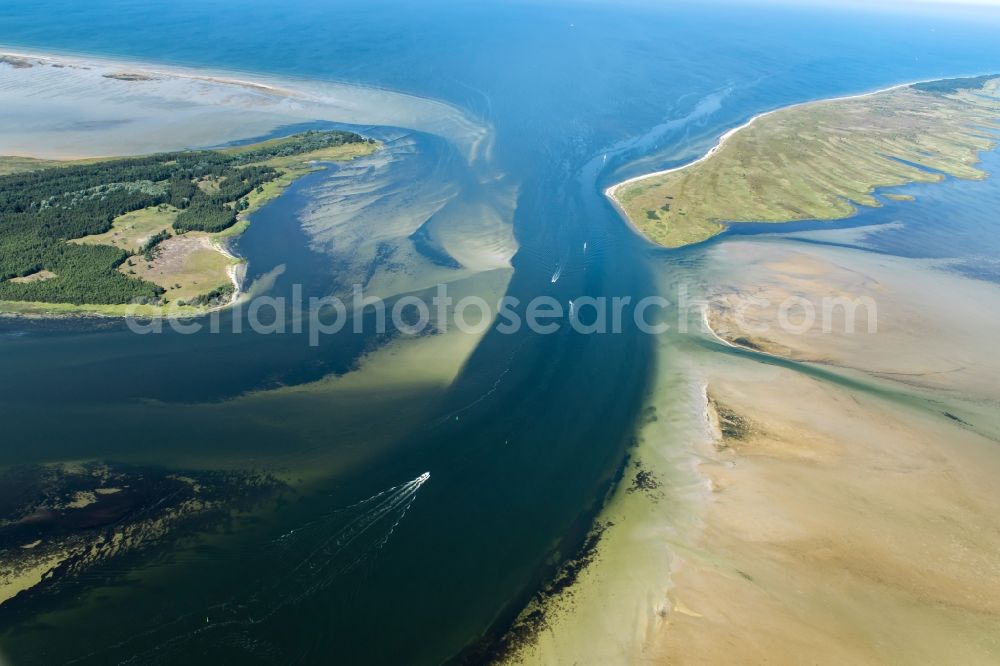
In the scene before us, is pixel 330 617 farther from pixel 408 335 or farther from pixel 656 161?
pixel 656 161

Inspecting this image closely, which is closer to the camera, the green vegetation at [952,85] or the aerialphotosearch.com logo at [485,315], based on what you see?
the aerialphotosearch.com logo at [485,315]

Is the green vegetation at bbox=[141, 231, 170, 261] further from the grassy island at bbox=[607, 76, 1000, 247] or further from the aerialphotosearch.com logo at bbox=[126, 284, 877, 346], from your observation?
the grassy island at bbox=[607, 76, 1000, 247]

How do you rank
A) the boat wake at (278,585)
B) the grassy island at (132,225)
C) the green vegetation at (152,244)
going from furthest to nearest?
the green vegetation at (152,244)
the grassy island at (132,225)
the boat wake at (278,585)

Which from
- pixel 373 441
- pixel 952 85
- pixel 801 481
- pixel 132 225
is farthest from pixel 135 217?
pixel 952 85

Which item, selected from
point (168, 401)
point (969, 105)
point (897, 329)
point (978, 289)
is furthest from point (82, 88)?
point (969, 105)

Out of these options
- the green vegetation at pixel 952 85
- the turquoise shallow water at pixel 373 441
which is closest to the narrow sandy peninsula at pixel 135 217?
the turquoise shallow water at pixel 373 441

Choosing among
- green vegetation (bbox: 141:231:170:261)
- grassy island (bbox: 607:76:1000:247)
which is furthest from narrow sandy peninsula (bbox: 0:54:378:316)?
grassy island (bbox: 607:76:1000:247)

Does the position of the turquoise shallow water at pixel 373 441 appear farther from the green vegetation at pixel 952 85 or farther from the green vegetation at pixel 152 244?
the green vegetation at pixel 952 85
